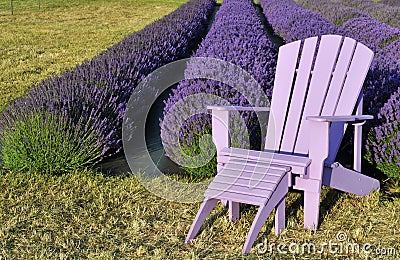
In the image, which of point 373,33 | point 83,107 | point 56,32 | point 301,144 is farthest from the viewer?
point 56,32

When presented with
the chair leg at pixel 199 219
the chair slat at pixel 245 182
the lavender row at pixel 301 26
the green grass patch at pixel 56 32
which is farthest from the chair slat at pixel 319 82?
the green grass patch at pixel 56 32

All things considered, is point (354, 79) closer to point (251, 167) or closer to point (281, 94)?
point (281, 94)

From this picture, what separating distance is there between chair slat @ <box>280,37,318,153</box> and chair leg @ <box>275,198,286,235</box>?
0.59 metres

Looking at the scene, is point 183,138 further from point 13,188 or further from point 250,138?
point 13,188

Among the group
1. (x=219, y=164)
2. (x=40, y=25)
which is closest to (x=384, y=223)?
(x=219, y=164)

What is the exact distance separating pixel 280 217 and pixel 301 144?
663mm

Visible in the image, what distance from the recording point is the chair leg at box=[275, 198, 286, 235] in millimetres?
3373

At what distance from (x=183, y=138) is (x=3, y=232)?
158 cm

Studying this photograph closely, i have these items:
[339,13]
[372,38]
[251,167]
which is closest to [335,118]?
[251,167]

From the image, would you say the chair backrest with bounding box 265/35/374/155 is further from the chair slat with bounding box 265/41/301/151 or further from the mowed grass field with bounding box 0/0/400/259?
the mowed grass field with bounding box 0/0/400/259

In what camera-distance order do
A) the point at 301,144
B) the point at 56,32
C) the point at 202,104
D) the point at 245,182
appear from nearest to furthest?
the point at 245,182
the point at 301,144
the point at 202,104
the point at 56,32

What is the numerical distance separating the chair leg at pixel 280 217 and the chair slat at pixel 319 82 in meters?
0.59

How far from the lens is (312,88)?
157 inches

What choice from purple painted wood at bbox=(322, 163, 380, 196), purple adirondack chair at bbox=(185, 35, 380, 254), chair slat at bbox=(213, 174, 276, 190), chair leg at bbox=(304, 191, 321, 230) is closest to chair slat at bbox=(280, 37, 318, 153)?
purple adirondack chair at bbox=(185, 35, 380, 254)
